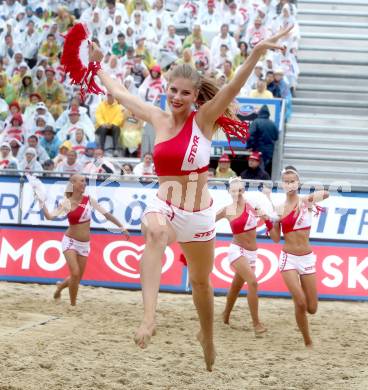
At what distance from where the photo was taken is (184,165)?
5.66m

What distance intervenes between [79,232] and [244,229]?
2130mm

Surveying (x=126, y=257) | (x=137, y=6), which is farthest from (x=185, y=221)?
(x=137, y=6)

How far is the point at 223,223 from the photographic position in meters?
12.3

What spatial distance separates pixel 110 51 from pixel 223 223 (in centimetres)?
623

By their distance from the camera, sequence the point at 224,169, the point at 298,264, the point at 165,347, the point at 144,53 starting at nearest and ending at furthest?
the point at 165,347
the point at 298,264
the point at 224,169
the point at 144,53

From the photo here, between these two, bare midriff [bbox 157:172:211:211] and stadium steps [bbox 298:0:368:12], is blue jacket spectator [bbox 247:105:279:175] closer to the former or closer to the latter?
stadium steps [bbox 298:0:368:12]

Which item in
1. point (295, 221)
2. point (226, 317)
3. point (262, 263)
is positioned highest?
point (295, 221)

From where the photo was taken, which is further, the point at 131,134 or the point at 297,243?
the point at 131,134

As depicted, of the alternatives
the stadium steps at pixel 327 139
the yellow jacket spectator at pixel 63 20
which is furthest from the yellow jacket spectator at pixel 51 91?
the stadium steps at pixel 327 139

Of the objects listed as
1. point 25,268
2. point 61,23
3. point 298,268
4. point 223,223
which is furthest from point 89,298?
point 61,23

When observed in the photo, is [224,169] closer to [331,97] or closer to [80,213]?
[80,213]

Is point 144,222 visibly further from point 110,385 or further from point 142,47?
point 142,47

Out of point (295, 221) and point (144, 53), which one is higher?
point (144, 53)

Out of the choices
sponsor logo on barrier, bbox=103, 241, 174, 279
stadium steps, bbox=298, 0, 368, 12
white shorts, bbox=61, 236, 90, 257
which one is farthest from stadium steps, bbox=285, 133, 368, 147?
white shorts, bbox=61, 236, 90, 257
